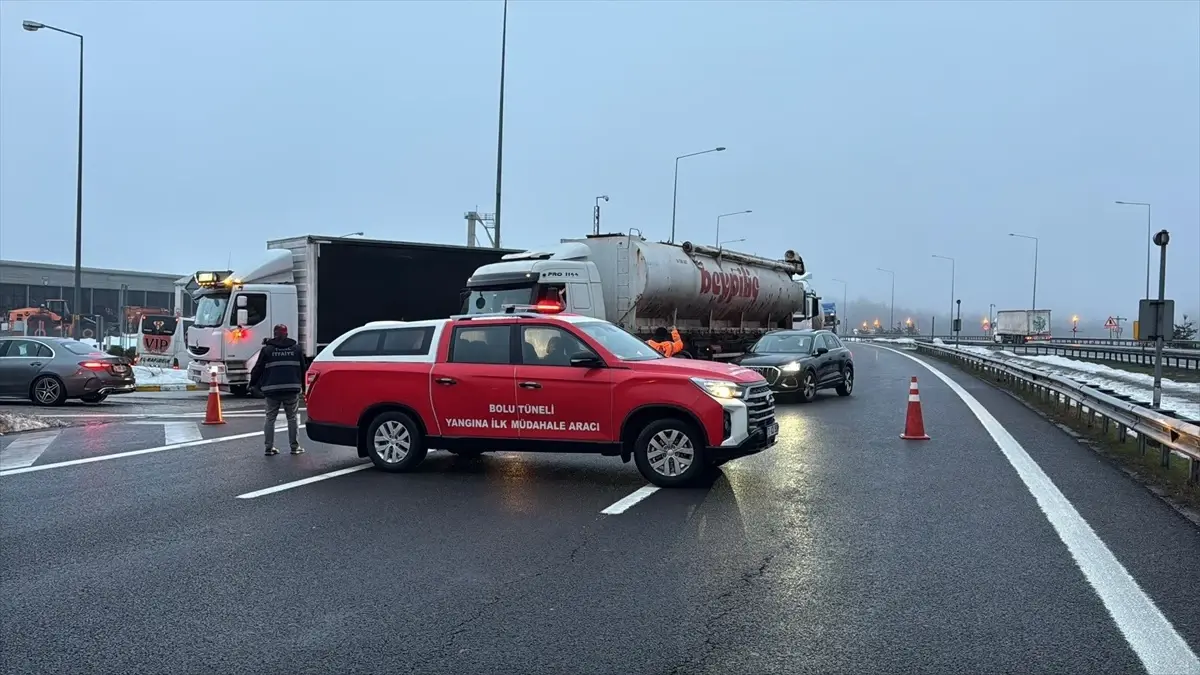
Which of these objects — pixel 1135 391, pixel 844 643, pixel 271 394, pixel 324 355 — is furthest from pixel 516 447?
pixel 1135 391

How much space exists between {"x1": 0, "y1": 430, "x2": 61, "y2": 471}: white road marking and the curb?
9.96m

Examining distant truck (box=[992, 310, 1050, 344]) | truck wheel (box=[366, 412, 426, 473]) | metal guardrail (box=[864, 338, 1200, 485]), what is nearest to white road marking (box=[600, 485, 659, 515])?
truck wheel (box=[366, 412, 426, 473])

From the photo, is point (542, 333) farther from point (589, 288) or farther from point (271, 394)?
point (589, 288)

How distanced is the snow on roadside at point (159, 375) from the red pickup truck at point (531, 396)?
1629cm

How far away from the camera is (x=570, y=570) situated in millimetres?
6418

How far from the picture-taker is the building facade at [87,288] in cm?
6391

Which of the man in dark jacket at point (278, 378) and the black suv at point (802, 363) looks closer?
the man in dark jacket at point (278, 378)

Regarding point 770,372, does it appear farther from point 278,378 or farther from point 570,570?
point 570,570

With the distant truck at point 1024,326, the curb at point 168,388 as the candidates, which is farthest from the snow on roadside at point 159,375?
the distant truck at point 1024,326

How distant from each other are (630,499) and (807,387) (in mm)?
11357

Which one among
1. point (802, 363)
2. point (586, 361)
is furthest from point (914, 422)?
point (802, 363)

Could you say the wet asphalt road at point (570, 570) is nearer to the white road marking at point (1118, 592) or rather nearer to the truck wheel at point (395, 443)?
the white road marking at point (1118, 592)

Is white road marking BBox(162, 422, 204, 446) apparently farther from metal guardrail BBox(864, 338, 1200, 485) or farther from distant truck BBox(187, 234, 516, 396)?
metal guardrail BBox(864, 338, 1200, 485)

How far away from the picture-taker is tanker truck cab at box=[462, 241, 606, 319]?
61.5 ft
